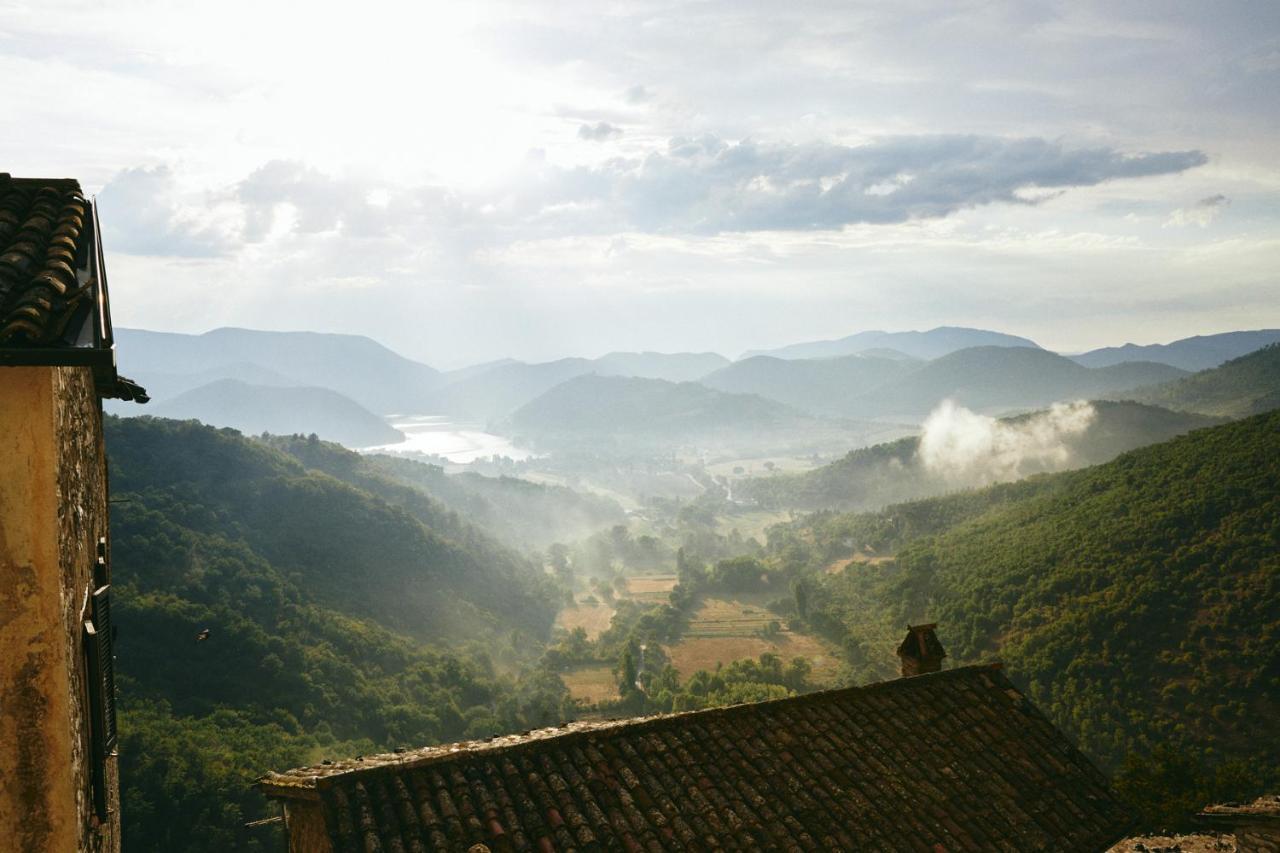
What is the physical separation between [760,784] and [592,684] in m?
72.7

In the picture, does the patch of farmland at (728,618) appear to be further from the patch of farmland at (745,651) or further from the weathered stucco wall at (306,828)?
the weathered stucco wall at (306,828)

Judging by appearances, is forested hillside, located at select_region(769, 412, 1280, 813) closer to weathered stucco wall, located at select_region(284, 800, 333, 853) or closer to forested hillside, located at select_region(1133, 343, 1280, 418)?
weathered stucco wall, located at select_region(284, 800, 333, 853)

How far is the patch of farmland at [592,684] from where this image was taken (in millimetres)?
73750

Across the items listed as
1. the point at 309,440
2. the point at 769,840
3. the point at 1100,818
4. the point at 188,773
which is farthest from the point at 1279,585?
the point at 309,440

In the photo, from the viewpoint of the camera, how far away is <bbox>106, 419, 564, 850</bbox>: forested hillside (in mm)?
39094

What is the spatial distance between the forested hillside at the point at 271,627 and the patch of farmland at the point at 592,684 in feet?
12.0

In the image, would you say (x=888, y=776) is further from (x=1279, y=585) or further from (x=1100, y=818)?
(x=1279, y=585)

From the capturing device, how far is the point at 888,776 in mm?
9391

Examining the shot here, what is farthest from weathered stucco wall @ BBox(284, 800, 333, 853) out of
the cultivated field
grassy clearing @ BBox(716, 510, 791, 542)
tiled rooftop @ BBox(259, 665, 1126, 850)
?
grassy clearing @ BBox(716, 510, 791, 542)

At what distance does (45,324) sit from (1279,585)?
66.1 m

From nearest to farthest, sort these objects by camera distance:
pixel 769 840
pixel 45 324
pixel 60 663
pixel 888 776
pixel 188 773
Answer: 1. pixel 45 324
2. pixel 60 663
3. pixel 769 840
4. pixel 888 776
5. pixel 188 773

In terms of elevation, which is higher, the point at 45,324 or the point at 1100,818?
the point at 45,324

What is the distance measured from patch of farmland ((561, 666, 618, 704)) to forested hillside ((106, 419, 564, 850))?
12.0ft

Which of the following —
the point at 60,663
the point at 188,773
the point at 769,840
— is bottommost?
the point at 188,773
